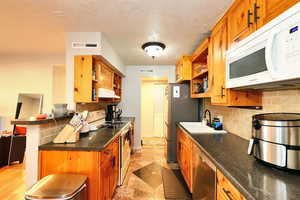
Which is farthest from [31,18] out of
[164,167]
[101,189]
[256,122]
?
[164,167]

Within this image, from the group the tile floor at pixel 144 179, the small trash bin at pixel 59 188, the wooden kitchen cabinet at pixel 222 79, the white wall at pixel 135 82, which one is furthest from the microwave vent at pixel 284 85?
the white wall at pixel 135 82

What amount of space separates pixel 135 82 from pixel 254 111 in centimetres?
341

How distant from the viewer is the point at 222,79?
182cm

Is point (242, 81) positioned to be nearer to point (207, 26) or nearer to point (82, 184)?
point (207, 26)

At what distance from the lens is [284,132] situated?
0.99m

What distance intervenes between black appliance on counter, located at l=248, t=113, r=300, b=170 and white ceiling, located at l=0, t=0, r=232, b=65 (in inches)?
53.3

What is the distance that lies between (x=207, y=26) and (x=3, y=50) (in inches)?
167

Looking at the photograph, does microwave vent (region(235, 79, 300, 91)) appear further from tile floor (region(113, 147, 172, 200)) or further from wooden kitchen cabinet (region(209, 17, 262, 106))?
tile floor (region(113, 147, 172, 200))

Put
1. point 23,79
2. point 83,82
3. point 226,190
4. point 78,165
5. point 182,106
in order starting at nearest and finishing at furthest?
point 226,190 → point 78,165 → point 83,82 → point 182,106 → point 23,79

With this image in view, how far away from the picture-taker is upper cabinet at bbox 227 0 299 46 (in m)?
1.12

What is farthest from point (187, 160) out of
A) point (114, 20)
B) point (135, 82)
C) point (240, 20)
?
point (135, 82)

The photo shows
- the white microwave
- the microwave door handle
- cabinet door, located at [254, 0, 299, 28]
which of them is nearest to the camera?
the white microwave

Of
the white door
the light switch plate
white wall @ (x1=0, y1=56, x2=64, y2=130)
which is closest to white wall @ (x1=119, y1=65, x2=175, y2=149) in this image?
the light switch plate

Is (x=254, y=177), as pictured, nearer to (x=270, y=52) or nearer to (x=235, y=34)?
(x=270, y=52)
